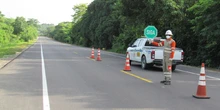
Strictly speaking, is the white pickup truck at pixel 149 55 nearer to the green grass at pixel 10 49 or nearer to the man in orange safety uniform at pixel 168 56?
the man in orange safety uniform at pixel 168 56

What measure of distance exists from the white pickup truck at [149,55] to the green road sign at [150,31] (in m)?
7.49

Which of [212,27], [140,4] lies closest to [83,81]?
[212,27]

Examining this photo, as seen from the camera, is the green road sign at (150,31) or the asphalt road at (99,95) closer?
the asphalt road at (99,95)

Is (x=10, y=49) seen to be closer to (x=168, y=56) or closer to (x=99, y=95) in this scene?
(x=168, y=56)

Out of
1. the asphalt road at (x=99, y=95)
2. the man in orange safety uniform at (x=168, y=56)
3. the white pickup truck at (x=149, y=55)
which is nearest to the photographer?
the asphalt road at (x=99, y=95)

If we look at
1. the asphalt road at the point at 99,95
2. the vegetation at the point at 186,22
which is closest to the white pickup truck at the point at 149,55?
the vegetation at the point at 186,22

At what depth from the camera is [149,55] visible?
16.0 meters

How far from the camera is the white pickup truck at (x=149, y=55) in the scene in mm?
15820

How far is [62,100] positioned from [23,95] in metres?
1.34

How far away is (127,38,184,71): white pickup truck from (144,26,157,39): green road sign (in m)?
7.49

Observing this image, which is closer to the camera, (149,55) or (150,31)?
(149,55)

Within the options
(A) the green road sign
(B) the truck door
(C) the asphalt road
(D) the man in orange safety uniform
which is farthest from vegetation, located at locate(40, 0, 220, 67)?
(C) the asphalt road

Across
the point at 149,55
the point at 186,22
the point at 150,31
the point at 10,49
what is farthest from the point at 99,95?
the point at 10,49

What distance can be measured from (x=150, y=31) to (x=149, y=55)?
10747 mm
